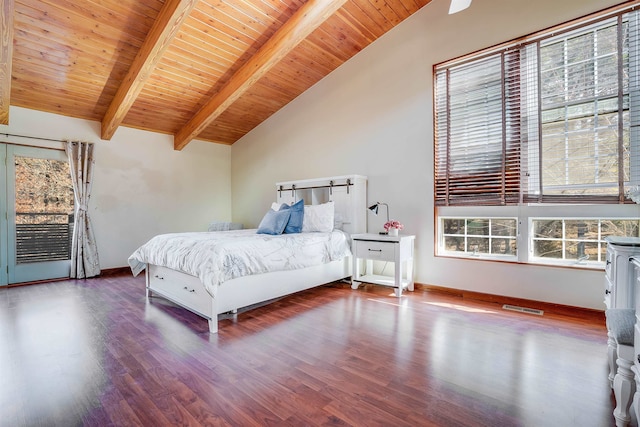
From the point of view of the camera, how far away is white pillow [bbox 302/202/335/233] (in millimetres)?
4066

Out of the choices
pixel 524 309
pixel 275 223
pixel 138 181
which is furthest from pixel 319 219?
pixel 138 181

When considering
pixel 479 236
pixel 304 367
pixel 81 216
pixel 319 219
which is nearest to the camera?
pixel 304 367

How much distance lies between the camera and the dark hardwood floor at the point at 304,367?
1.52m

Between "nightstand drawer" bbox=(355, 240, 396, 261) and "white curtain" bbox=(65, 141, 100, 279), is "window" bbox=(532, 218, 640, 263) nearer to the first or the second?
"nightstand drawer" bbox=(355, 240, 396, 261)

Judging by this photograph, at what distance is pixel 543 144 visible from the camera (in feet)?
10.3

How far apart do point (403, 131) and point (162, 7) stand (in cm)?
304

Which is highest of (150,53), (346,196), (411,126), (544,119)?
(150,53)

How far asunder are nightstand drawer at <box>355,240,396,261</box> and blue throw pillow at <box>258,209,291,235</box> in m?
0.98

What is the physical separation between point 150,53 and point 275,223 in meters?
2.32

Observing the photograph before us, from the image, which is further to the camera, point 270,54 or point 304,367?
point 270,54

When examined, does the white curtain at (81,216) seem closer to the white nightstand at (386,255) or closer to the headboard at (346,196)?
the headboard at (346,196)

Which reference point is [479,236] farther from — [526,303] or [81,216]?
[81,216]

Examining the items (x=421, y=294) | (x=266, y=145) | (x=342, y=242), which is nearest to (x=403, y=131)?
(x=342, y=242)

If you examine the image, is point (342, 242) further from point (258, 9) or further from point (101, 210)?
point (101, 210)
